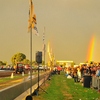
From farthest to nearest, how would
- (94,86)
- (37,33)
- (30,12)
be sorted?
(94,86)
(37,33)
(30,12)

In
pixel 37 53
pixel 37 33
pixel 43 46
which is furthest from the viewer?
pixel 43 46

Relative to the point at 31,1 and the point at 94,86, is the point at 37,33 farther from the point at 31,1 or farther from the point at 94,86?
the point at 94,86

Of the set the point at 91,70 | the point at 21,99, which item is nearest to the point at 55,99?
the point at 21,99

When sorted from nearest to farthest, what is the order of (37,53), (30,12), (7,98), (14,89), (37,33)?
1. (7,98)
2. (14,89)
3. (30,12)
4. (37,33)
5. (37,53)

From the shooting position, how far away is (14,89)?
9211 mm

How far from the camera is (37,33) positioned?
11844 millimetres

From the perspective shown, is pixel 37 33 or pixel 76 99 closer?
pixel 76 99

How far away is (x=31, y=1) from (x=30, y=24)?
1.20m

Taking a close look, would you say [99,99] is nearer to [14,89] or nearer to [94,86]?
[14,89]

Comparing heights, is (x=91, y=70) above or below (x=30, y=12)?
below

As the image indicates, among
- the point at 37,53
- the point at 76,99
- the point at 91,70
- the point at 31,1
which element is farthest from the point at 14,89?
the point at 91,70

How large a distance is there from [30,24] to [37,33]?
1.43 metres

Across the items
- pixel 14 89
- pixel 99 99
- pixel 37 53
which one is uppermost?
pixel 37 53

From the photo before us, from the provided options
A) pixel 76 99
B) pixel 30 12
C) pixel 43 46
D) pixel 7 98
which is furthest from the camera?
pixel 43 46
